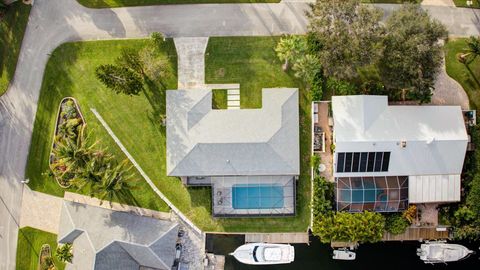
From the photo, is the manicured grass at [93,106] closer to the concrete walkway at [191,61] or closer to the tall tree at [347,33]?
the concrete walkway at [191,61]

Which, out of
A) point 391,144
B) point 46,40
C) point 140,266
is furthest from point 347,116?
point 46,40

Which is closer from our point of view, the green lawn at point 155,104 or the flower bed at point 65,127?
the flower bed at point 65,127

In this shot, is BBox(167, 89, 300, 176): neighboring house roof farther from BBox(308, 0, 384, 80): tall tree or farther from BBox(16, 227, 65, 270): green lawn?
BBox(16, 227, 65, 270): green lawn

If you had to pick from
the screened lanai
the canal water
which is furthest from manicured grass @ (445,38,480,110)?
the canal water

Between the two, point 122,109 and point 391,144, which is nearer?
point 391,144

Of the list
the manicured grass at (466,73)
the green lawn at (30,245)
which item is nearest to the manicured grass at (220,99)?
the green lawn at (30,245)

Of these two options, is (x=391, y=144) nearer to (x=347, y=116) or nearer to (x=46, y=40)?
(x=347, y=116)
